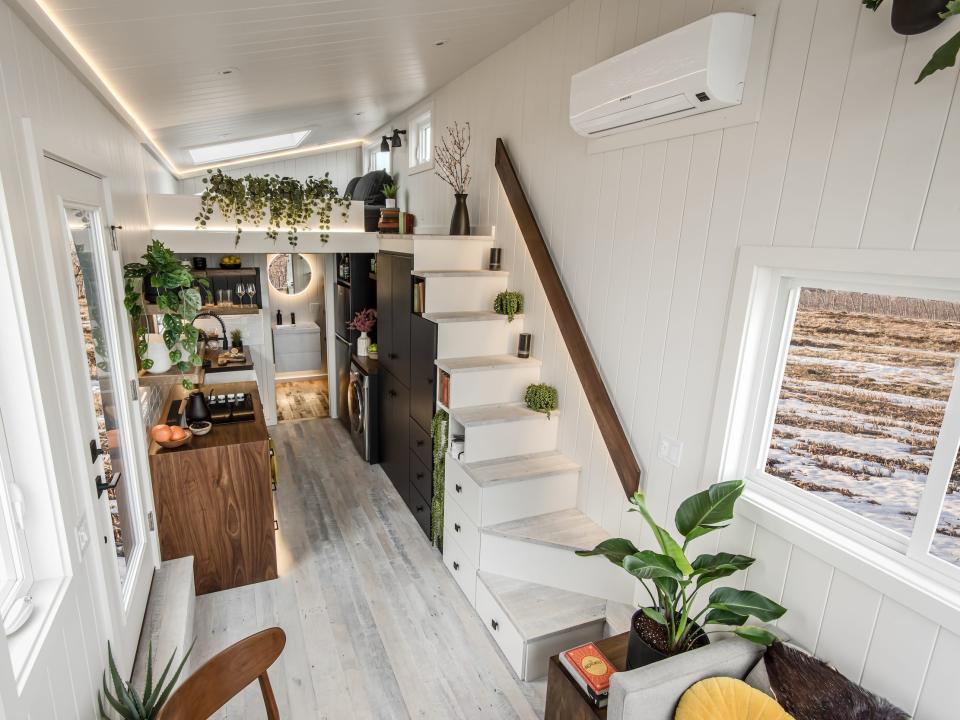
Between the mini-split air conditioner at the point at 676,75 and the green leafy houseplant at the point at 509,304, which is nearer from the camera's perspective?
the mini-split air conditioner at the point at 676,75

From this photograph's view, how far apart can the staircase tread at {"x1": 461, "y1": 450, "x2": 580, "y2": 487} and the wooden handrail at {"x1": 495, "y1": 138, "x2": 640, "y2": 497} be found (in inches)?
17.0

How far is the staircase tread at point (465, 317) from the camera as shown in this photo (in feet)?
10.5

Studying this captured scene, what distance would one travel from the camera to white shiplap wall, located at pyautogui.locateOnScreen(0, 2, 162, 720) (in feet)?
4.20

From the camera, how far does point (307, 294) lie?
7266mm

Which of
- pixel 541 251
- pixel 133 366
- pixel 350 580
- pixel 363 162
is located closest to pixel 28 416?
pixel 133 366

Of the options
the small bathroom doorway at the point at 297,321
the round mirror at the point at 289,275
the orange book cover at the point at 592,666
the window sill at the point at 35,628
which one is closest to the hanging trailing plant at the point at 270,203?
the small bathroom doorway at the point at 297,321

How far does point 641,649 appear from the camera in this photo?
186 centimetres

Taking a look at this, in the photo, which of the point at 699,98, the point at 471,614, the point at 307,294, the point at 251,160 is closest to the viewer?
the point at 699,98

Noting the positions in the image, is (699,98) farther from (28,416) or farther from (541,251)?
(28,416)

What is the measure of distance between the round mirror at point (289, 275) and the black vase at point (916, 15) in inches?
266

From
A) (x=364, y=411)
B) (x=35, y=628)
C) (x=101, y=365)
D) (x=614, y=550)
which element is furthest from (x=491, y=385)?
(x=35, y=628)

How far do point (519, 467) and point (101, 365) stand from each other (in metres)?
2.07

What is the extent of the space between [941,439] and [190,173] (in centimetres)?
762

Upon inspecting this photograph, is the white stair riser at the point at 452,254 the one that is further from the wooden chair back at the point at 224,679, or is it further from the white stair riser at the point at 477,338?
the wooden chair back at the point at 224,679
